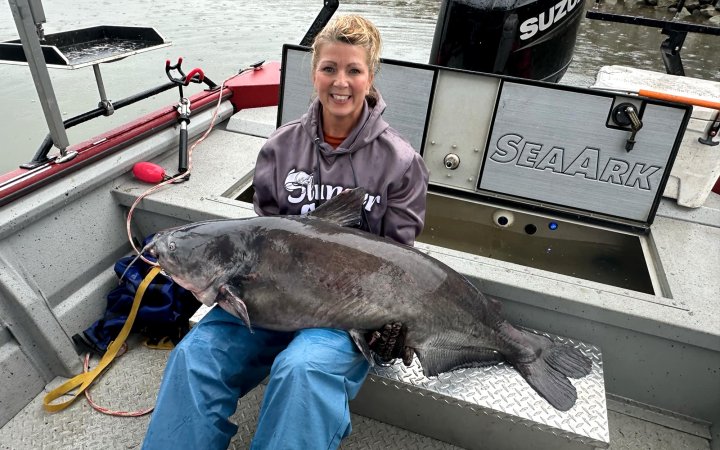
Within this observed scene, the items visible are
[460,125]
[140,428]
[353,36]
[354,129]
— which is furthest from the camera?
[460,125]

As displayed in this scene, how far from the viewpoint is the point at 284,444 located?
1450 millimetres

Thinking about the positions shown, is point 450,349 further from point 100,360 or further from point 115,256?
point 115,256

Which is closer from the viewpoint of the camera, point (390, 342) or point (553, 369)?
point (390, 342)

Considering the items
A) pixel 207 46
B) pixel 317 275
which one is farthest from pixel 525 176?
pixel 207 46

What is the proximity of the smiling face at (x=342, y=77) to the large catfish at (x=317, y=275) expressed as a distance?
40cm

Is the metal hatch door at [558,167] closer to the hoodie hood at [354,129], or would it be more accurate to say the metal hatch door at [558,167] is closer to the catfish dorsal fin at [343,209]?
the hoodie hood at [354,129]

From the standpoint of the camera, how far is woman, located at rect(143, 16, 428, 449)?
152cm

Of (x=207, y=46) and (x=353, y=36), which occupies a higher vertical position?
(x=353, y=36)

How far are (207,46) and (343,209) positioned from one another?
35.4 feet

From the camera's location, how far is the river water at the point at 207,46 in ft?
22.0

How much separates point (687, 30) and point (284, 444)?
4251 millimetres

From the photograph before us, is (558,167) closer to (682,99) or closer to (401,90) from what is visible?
(682,99)

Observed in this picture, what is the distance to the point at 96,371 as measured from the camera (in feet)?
8.00

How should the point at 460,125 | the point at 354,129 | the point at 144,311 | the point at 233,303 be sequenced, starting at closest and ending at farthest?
the point at 233,303 < the point at 354,129 < the point at 144,311 < the point at 460,125
